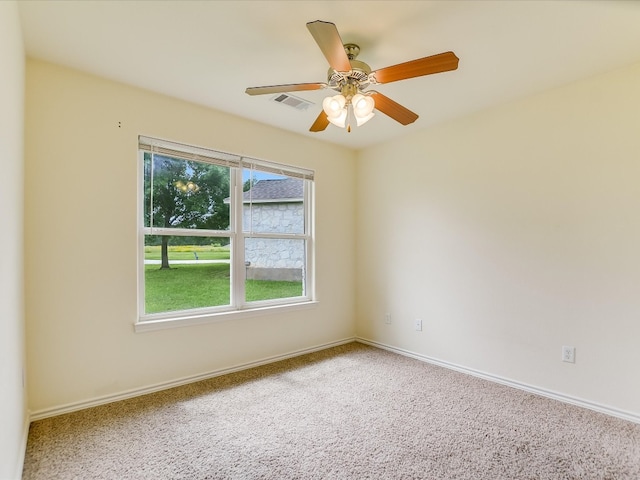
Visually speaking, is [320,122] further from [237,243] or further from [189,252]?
[189,252]

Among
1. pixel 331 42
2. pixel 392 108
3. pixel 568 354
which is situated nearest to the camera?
pixel 331 42

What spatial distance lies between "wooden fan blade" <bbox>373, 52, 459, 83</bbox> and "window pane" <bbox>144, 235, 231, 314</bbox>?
2058 millimetres

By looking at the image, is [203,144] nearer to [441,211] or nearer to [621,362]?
[441,211]

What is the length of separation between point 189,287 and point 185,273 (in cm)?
13

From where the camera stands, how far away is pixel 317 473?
5.65 feet

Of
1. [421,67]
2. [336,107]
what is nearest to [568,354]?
[421,67]

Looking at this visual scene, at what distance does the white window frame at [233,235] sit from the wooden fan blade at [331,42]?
64.8 inches

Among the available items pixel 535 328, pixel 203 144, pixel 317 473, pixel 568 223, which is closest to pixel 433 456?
pixel 317 473

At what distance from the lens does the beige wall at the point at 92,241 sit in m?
2.22

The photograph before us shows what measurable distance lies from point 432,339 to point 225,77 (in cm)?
299

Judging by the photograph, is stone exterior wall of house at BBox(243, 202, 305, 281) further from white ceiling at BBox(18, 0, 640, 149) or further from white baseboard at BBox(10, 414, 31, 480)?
white baseboard at BBox(10, 414, 31, 480)

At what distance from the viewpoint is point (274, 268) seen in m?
3.59

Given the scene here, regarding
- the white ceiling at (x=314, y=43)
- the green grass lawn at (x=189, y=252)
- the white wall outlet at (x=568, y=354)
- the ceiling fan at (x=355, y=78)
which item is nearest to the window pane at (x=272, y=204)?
the green grass lawn at (x=189, y=252)

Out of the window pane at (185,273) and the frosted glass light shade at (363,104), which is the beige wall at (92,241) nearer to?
the window pane at (185,273)
